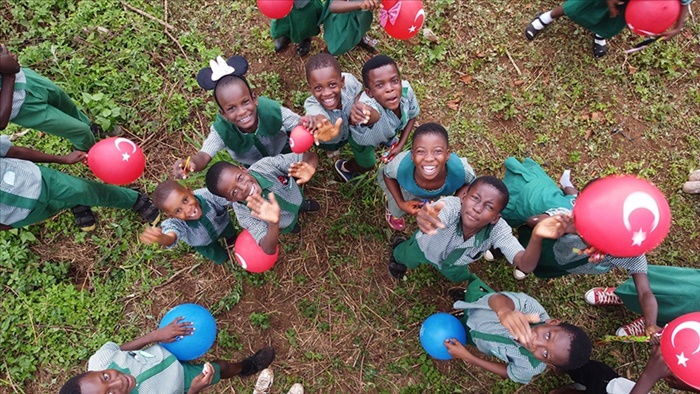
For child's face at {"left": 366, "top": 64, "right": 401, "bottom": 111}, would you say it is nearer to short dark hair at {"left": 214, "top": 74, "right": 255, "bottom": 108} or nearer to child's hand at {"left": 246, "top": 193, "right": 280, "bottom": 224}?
short dark hair at {"left": 214, "top": 74, "right": 255, "bottom": 108}

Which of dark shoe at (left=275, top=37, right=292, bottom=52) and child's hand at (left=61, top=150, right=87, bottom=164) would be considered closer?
child's hand at (left=61, top=150, right=87, bottom=164)

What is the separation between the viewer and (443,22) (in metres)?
5.04

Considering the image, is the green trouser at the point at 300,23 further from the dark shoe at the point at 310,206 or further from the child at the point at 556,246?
the child at the point at 556,246

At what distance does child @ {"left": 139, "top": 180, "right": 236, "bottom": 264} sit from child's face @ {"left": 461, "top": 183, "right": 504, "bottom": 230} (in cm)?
184

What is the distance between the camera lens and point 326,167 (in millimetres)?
4609

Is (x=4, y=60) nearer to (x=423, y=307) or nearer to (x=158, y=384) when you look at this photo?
(x=158, y=384)

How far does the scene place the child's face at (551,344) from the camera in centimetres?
275

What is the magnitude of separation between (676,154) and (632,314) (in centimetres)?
172

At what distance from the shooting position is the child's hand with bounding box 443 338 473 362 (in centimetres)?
330

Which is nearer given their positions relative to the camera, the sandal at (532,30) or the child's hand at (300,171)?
the child's hand at (300,171)

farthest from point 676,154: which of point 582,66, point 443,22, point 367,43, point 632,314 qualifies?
point 367,43

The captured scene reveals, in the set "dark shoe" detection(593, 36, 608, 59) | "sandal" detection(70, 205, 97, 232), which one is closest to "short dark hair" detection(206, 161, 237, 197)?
"sandal" detection(70, 205, 97, 232)

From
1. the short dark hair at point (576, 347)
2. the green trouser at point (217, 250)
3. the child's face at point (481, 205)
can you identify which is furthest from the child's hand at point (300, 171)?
the short dark hair at point (576, 347)

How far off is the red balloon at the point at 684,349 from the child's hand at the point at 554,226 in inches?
33.3
